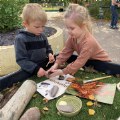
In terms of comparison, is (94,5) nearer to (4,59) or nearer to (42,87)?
(4,59)

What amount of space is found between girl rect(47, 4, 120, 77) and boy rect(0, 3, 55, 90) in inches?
5.3

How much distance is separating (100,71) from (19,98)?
0.89 meters

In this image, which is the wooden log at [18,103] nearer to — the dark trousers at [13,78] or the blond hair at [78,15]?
the dark trousers at [13,78]

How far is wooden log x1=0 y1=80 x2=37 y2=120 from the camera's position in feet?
5.64

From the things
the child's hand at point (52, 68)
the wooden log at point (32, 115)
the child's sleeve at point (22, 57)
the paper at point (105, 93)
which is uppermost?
the child's sleeve at point (22, 57)

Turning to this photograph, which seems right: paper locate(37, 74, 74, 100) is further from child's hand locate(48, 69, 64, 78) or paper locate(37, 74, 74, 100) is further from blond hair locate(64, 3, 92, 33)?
blond hair locate(64, 3, 92, 33)

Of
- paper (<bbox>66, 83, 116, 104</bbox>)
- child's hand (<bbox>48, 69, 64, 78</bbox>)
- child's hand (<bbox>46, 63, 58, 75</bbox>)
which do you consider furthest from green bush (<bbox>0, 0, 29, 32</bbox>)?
paper (<bbox>66, 83, 116, 104</bbox>)

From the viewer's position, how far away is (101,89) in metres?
2.06

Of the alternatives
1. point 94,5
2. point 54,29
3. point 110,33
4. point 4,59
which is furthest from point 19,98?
point 94,5

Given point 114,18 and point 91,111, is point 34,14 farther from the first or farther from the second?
point 114,18

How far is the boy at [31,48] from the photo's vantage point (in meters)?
2.21

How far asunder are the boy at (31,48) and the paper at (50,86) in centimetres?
13

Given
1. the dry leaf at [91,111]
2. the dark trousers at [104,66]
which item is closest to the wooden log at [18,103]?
the dry leaf at [91,111]

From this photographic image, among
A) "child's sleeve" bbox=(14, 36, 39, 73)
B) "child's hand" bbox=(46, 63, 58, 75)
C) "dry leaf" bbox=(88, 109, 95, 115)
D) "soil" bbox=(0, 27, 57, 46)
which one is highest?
"child's sleeve" bbox=(14, 36, 39, 73)
